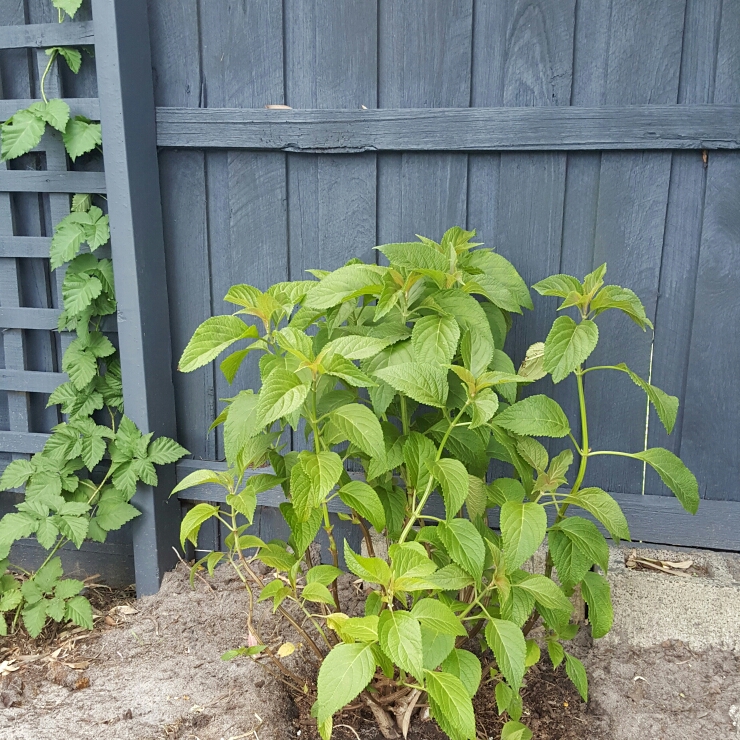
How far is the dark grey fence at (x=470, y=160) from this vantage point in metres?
2.03

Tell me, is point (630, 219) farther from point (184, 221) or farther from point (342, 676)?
point (342, 676)

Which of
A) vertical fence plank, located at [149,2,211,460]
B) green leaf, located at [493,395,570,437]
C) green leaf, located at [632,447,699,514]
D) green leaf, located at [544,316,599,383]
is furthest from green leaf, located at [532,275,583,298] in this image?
vertical fence plank, located at [149,2,211,460]

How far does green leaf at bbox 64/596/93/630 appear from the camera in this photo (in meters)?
2.27

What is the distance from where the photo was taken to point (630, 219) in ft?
6.95

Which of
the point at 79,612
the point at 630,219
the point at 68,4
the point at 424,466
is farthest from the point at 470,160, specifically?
the point at 79,612

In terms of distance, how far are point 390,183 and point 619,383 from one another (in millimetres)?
898

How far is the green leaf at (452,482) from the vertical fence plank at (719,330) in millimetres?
1036

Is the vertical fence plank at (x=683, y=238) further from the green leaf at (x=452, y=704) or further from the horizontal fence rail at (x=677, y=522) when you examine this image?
the green leaf at (x=452, y=704)

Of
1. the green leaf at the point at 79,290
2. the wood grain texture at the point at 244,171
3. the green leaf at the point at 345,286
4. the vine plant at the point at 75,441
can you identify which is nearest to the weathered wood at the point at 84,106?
the vine plant at the point at 75,441

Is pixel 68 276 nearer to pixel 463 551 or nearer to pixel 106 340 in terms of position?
pixel 106 340

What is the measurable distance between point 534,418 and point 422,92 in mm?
1054

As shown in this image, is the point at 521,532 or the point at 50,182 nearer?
the point at 521,532

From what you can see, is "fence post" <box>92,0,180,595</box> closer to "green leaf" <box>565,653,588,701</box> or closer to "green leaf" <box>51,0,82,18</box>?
"green leaf" <box>51,0,82,18</box>

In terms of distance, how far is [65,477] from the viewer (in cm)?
239
